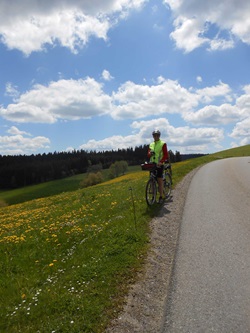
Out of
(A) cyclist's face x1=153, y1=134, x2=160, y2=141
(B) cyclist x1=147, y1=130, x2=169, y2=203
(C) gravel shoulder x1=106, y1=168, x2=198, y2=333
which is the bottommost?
(C) gravel shoulder x1=106, y1=168, x2=198, y2=333

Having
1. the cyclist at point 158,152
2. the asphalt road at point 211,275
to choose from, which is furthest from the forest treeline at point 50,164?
the asphalt road at point 211,275

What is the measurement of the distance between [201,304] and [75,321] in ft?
7.17

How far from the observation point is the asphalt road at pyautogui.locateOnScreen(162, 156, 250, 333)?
467cm

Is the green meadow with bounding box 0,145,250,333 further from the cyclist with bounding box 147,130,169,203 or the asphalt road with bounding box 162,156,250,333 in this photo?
the cyclist with bounding box 147,130,169,203

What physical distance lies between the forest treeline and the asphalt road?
90.4m

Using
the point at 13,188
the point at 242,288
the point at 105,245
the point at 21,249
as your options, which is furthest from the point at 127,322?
the point at 13,188

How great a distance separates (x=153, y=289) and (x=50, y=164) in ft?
450

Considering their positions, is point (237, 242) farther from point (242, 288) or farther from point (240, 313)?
point (240, 313)

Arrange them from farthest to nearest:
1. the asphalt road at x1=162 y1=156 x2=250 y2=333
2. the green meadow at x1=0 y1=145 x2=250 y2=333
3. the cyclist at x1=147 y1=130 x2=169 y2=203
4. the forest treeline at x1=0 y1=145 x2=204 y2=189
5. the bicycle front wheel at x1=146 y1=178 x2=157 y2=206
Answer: the forest treeline at x1=0 y1=145 x2=204 y2=189 < the cyclist at x1=147 y1=130 x2=169 y2=203 < the bicycle front wheel at x1=146 y1=178 x2=157 y2=206 < the green meadow at x1=0 y1=145 x2=250 y2=333 < the asphalt road at x1=162 y1=156 x2=250 y2=333

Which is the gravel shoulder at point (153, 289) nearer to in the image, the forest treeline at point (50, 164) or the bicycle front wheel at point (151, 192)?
the bicycle front wheel at point (151, 192)

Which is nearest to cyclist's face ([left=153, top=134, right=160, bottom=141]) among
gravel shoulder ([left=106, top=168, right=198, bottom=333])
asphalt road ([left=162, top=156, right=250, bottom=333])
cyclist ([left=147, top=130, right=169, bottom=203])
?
cyclist ([left=147, top=130, right=169, bottom=203])

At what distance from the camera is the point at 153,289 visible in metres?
5.91

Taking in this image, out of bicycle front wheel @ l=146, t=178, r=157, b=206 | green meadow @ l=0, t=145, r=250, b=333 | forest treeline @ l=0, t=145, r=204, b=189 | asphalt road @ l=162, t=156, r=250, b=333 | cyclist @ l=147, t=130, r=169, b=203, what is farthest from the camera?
forest treeline @ l=0, t=145, r=204, b=189

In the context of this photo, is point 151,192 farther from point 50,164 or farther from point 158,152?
point 50,164
